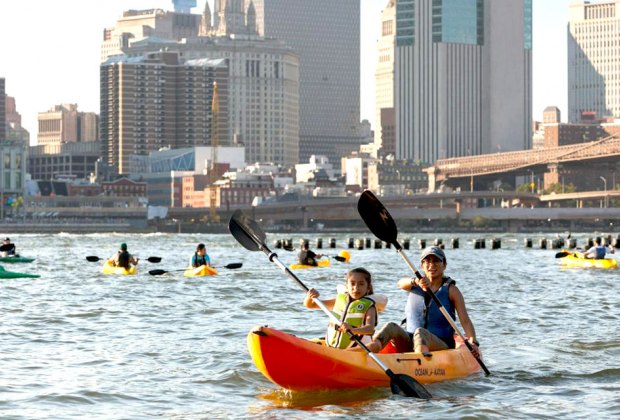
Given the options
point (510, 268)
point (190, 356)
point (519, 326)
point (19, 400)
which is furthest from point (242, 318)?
point (510, 268)

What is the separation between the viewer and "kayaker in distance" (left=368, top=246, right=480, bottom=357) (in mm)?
23875

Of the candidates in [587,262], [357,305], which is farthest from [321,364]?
[587,262]

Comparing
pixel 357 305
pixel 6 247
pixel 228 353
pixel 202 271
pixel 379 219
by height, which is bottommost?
pixel 228 353

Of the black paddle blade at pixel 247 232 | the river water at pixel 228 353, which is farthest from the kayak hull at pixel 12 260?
the black paddle blade at pixel 247 232

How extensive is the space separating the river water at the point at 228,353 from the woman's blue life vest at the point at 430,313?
828 millimetres

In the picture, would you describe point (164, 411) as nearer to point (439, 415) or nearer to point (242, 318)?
point (439, 415)

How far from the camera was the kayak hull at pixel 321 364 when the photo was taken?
23.0m

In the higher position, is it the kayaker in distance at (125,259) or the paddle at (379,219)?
the paddle at (379,219)

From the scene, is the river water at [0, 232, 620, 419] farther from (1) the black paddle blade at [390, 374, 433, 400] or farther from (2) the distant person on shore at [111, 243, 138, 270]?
(2) the distant person on shore at [111, 243, 138, 270]

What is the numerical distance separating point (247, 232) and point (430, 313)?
4.31 meters

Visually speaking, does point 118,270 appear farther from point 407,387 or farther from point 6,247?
point 407,387

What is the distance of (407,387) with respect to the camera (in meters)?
23.7

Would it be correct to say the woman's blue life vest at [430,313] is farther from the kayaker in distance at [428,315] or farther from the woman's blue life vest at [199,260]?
the woman's blue life vest at [199,260]

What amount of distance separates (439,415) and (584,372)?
559 cm
